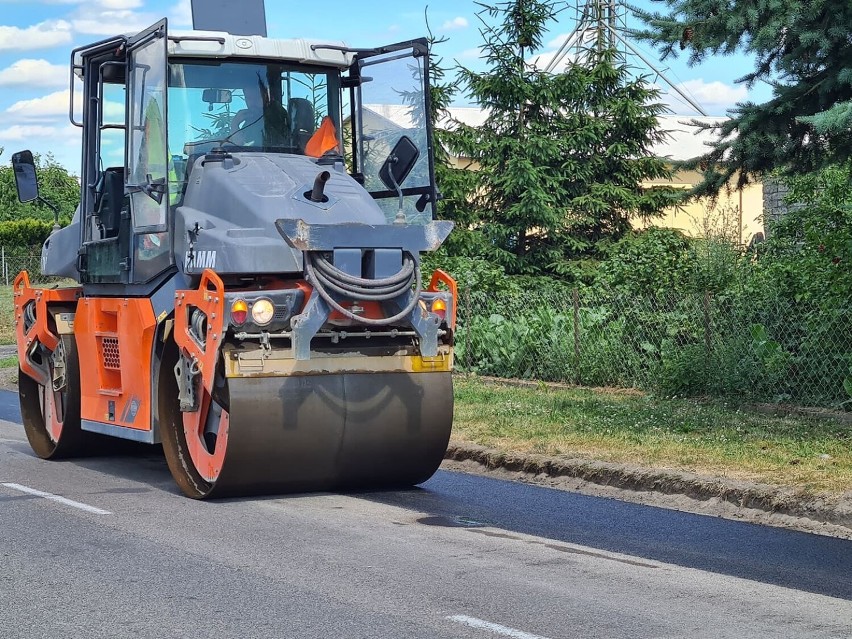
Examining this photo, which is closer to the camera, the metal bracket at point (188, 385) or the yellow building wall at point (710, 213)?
the metal bracket at point (188, 385)

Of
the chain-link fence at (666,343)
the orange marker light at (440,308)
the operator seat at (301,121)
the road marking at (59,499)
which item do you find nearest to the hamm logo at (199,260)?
the operator seat at (301,121)

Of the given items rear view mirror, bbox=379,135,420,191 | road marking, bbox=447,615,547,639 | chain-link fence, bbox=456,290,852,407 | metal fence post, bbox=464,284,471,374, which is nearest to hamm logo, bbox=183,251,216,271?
rear view mirror, bbox=379,135,420,191

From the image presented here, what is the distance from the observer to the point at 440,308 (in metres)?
9.82

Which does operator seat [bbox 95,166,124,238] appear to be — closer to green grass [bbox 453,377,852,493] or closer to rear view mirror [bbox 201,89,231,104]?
rear view mirror [bbox 201,89,231,104]

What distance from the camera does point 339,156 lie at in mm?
10891

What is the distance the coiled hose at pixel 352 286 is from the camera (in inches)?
357

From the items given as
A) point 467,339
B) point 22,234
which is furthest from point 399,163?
point 22,234

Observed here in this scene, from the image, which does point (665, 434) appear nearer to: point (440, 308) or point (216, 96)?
point (440, 308)

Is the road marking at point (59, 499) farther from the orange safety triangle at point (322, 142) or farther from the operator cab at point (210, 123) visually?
the orange safety triangle at point (322, 142)

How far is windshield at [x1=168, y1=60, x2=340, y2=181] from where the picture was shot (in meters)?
10.2

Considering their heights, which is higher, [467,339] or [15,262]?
[15,262]

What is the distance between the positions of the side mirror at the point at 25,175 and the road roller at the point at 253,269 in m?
0.02

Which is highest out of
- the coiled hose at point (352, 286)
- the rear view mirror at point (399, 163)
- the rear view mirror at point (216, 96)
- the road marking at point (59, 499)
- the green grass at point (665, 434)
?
the rear view mirror at point (216, 96)

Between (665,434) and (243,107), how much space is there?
4594 mm
